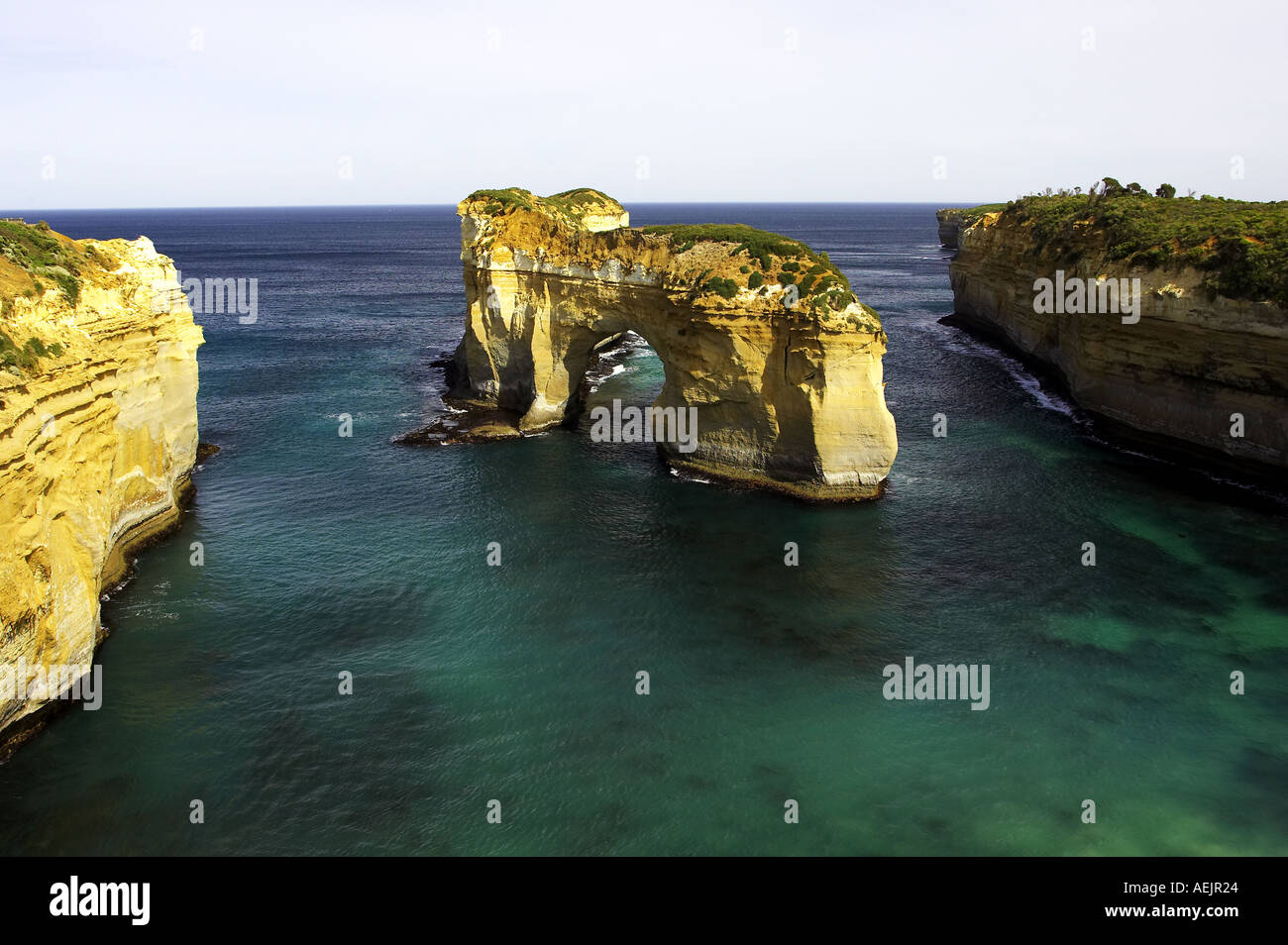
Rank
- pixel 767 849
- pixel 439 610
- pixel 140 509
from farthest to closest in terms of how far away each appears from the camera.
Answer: pixel 140 509 < pixel 439 610 < pixel 767 849

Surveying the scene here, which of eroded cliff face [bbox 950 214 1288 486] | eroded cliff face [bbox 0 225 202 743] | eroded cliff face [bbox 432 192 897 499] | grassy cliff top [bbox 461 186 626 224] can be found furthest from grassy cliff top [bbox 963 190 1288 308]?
eroded cliff face [bbox 0 225 202 743]

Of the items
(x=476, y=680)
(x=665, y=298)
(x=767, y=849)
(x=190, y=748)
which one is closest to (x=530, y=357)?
(x=665, y=298)

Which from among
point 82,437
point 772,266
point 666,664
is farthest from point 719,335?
point 82,437

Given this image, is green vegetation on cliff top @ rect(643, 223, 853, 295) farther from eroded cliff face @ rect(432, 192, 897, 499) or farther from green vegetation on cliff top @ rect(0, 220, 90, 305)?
green vegetation on cliff top @ rect(0, 220, 90, 305)

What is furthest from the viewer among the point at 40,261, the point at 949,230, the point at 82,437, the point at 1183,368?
the point at 949,230

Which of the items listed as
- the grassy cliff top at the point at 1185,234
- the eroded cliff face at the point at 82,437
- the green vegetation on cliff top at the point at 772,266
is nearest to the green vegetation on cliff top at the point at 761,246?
the green vegetation on cliff top at the point at 772,266

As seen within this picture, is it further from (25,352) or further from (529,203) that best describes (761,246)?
(25,352)

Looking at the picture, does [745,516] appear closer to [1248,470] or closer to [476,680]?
[476,680]
